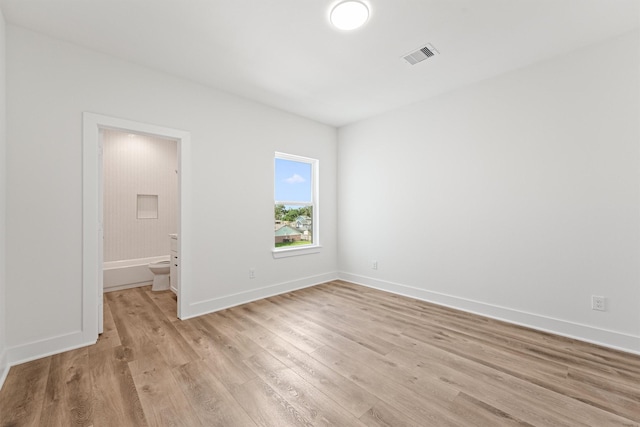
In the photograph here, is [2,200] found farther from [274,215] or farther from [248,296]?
[274,215]

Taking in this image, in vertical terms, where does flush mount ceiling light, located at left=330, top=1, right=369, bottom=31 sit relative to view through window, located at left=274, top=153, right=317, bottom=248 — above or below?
above

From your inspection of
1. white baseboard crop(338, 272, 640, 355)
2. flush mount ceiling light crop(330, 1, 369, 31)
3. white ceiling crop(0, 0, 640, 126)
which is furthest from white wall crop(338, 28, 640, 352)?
flush mount ceiling light crop(330, 1, 369, 31)

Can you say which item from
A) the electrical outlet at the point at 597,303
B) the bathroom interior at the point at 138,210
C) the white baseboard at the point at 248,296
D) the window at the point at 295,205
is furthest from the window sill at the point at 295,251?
the electrical outlet at the point at 597,303

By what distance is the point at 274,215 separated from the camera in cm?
389

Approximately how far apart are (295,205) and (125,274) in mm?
2813

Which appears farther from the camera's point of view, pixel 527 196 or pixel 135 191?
pixel 135 191

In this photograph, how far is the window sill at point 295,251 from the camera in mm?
3897

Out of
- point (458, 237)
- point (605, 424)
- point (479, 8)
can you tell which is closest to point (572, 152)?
point (458, 237)

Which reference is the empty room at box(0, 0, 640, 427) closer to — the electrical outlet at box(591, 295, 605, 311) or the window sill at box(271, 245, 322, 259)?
the electrical outlet at box(591, 295, 605, 311)

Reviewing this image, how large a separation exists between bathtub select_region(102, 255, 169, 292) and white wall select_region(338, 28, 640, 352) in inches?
146

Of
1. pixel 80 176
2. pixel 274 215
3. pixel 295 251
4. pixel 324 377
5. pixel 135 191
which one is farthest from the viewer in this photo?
pixel 135 191

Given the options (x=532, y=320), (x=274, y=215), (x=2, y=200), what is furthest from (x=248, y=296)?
(x=532, y=320)

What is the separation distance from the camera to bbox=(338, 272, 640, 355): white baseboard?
2.30 metres

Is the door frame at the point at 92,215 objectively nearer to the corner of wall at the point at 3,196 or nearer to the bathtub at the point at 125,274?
the corner of wall at the point at 3,196
